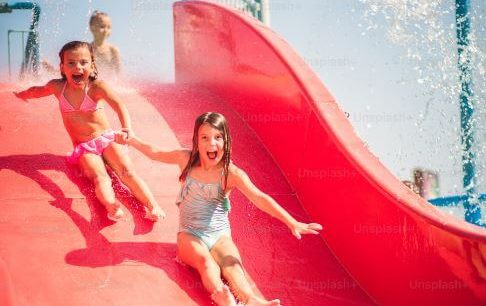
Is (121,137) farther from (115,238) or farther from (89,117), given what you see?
(115,238)

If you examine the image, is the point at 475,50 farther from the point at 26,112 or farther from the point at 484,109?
the point at 26,112

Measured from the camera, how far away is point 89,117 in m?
3.72

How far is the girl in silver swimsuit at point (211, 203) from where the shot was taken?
112 inches

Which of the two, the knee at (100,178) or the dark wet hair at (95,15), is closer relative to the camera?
the knee at (100,178)

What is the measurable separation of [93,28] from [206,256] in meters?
4.98

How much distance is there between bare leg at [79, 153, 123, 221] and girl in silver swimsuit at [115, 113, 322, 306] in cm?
32

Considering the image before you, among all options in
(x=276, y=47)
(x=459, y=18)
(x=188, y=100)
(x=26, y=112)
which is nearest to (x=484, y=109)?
(x=459, y=18)

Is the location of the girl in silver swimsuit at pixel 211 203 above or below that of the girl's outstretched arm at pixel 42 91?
below

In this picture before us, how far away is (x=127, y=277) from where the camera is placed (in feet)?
9.15

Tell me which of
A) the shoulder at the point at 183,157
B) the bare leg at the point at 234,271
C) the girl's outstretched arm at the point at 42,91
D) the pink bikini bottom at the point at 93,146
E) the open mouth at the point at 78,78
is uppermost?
the open mouth at the point at 78,78

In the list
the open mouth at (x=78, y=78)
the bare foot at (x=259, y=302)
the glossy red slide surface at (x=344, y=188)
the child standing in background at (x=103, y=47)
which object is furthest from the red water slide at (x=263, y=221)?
the child standing in background at (x=103, y=47)

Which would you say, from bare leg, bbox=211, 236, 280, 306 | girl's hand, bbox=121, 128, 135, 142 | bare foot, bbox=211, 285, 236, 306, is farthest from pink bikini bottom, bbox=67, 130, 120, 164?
bare foot, bbox=211, 285, 236, 306

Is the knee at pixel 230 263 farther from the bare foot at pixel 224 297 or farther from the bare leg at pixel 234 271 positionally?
the bare foot at pixel 224 297

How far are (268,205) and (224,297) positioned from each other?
1.84ft
